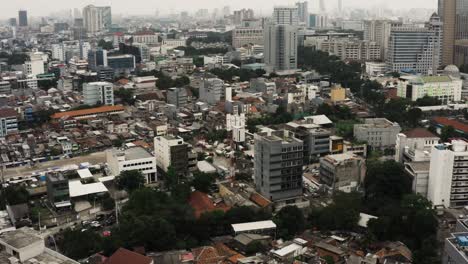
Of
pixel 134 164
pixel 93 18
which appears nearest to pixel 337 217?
pixel 134 164

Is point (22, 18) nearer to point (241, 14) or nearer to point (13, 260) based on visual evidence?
point (241, 14)

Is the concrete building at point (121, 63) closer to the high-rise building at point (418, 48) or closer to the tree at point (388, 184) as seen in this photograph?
the high-rise building at point (418, 48)

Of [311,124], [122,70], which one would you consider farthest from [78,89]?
[311,124]

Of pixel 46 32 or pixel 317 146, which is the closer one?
pixel 317 146

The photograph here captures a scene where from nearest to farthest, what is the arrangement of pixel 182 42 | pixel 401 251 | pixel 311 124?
pixel 401 251 < pixel 311 124 < pixel 182 42

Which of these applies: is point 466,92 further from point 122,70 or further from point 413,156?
point 122,70

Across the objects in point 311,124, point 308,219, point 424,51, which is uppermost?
point 424,51

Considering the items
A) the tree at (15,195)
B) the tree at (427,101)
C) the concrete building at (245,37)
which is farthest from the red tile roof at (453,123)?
the concrete building at (245,37)
